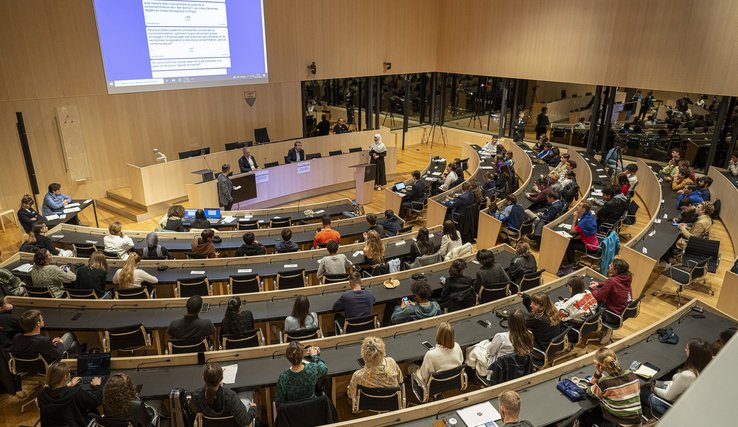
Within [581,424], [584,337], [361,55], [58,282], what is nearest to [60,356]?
[58,282]

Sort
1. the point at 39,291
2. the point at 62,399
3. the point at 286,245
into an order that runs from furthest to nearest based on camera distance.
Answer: the point at 286,245 < the point at 39,291 < the point at 62,399

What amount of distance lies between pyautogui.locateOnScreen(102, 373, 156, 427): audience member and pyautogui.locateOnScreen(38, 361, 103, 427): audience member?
471mm

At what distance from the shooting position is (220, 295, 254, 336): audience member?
562 cm

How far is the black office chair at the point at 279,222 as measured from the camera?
987cm

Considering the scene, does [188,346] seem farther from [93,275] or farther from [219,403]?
[93,275]

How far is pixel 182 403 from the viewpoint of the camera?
456 centimetres

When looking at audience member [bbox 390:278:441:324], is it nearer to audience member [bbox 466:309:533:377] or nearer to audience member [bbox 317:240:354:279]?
audience member [bbox 466:309:533:377]

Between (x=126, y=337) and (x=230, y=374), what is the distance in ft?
5.04

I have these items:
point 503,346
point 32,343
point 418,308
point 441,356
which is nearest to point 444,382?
point 441,356

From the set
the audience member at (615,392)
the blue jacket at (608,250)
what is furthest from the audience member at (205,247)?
the blue jacket at (608,250)

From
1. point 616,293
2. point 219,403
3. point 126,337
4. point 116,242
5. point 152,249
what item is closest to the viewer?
Result: point 219,403

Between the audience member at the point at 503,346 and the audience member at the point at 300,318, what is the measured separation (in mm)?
1755

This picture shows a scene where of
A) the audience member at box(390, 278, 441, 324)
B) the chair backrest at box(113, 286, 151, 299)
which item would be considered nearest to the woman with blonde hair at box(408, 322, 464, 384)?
the audience member at box(390, 278, 441, 324)

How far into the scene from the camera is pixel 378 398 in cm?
477
